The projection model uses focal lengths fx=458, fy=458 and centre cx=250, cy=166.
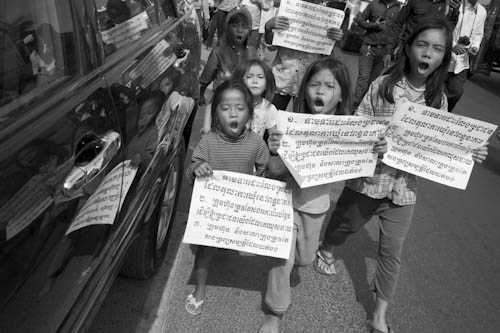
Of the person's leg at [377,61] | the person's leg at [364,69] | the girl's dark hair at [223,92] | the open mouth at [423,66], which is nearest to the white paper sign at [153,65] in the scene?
the girl's dark hair at [223,92]

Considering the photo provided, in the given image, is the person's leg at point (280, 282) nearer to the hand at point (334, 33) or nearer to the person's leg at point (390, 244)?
the person's leg at point (390, 244)

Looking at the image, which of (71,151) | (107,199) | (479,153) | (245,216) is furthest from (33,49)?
(479,153)

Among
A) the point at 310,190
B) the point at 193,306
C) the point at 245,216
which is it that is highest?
the point at 310,190

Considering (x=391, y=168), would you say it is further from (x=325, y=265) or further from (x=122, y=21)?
(x=122, y=21)

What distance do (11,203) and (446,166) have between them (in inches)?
80.9

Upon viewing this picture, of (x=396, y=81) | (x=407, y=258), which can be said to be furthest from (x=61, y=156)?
(x=407, y=258)

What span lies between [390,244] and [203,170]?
1.10 metres

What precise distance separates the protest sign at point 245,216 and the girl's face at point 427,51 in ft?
3.00

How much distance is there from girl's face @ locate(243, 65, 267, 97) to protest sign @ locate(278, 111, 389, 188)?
875 millimetres

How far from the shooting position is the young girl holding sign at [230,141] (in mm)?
2273

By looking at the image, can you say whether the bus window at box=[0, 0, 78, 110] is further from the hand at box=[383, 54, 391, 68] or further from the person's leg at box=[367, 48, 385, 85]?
the person's leg at box=[367, 48, 385, 85]

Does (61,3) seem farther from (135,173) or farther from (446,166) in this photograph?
(446,166)

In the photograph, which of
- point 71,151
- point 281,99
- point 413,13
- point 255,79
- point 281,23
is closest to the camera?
point 71,151

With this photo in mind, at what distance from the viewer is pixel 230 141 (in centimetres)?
232
